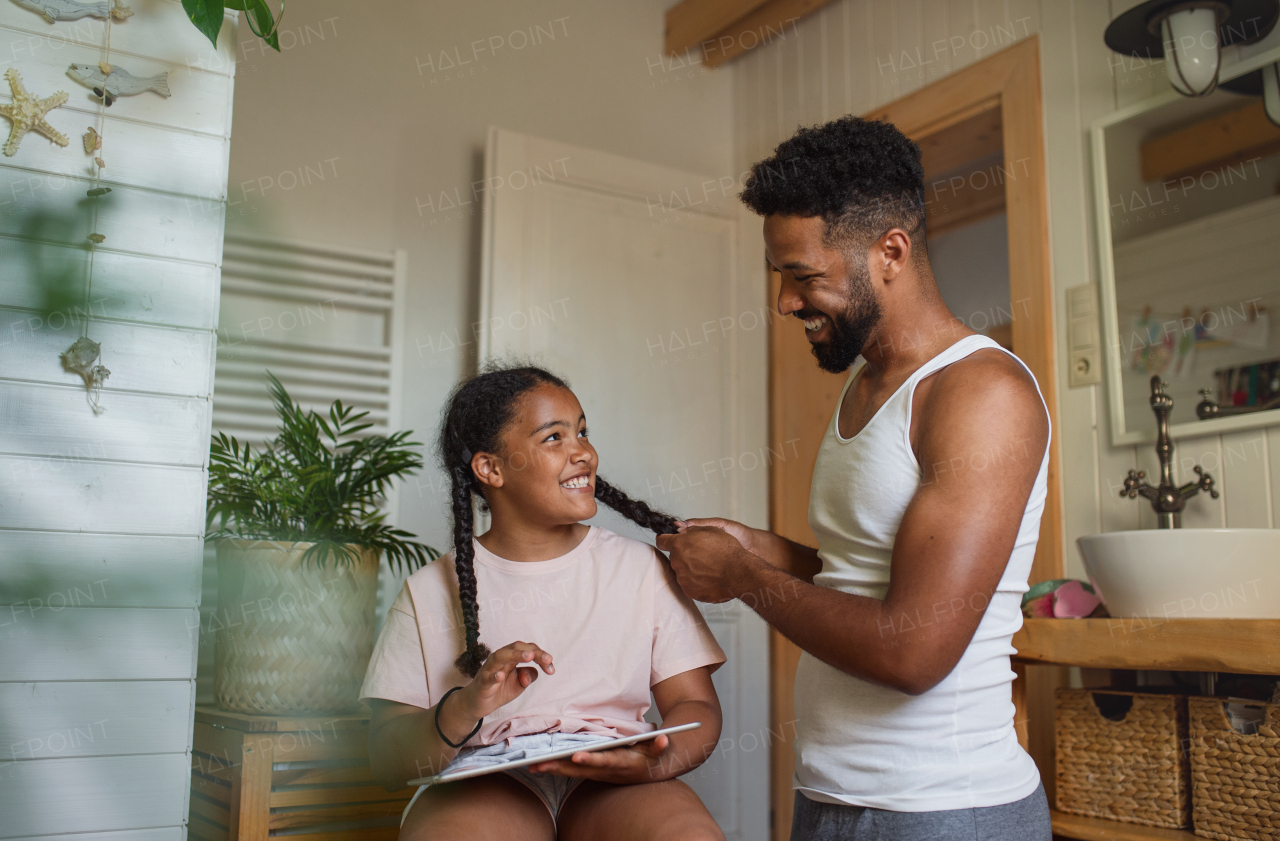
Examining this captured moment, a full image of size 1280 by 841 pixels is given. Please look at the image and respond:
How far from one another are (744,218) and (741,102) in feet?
1.40

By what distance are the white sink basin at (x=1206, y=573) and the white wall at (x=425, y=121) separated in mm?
1488

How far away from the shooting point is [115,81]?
1188 millimetres

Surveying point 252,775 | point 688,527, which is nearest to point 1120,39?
point 688,527

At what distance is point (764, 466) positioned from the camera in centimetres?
311

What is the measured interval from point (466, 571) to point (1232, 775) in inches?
45.7

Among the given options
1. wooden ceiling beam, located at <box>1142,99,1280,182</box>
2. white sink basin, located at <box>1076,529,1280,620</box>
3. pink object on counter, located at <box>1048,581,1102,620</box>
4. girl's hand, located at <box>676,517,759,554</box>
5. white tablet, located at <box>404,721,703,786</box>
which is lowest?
white tablet, located at <box>404,721,703,786</box>

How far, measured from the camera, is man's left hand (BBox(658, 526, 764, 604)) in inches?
47.3

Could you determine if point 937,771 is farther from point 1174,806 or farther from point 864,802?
point 1174,806

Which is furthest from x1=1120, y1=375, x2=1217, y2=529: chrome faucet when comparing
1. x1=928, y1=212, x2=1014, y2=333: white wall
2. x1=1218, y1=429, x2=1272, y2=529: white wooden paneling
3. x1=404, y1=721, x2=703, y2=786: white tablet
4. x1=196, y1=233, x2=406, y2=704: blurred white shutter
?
x1=928, y1=212, x2=1014, y2=333: white wall

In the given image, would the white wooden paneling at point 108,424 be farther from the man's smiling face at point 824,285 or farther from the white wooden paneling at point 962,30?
the white wooden paneling at point 962,30

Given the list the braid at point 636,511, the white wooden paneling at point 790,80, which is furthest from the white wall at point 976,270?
the braid at point 636,511

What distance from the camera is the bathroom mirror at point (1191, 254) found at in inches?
71.5

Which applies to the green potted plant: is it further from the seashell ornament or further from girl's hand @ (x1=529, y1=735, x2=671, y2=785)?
girl's hand @ (x1=529, y1=735, x2=671, y2=785)

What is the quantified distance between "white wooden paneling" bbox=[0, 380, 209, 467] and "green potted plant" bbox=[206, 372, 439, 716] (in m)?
0.46
